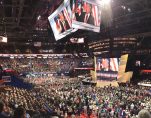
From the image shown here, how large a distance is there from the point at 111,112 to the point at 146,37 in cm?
2509

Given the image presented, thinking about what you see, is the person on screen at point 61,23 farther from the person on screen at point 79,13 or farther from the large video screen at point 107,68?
the large video screen at point 107,68

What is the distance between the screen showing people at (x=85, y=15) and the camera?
834cm

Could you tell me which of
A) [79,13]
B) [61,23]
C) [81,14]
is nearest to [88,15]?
[81,14]

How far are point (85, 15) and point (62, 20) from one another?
6.57ft

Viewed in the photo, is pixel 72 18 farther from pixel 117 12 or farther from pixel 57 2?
pixel 117 12

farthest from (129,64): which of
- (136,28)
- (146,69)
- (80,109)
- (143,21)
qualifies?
(80,109)

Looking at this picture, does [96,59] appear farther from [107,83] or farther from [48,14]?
[48,14]

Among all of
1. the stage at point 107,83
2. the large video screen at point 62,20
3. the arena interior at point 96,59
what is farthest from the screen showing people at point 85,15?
the stage at point 107,83

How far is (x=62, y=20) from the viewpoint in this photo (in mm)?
10438

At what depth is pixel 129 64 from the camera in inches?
1795

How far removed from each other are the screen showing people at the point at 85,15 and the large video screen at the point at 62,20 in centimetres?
43

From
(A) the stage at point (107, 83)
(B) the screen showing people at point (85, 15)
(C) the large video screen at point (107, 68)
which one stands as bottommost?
(A) the stage at point (107, 83)

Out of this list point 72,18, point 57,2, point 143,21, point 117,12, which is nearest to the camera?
point 72,18

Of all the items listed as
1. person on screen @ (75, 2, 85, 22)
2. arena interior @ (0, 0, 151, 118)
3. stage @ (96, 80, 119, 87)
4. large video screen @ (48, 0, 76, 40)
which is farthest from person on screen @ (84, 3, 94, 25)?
stage @ (96, 80, 119, 87)
